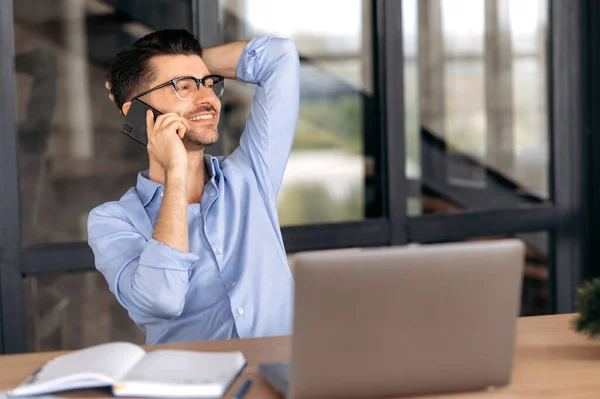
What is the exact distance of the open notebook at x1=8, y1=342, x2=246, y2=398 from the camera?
4.14 ft

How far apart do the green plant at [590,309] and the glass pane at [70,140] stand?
6.53ft

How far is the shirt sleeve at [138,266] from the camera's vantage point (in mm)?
1805

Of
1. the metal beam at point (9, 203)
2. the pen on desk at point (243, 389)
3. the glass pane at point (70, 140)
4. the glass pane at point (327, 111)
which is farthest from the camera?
the glass pane at point (327, 111)

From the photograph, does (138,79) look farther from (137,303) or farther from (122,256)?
(137,303)

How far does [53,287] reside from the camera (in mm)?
2938

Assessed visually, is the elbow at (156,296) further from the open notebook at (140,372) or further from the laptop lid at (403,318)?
the laptop lid at (403,318)

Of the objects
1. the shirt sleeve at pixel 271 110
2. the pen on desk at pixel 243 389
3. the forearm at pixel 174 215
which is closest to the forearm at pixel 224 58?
the shirt sleeve at pixel 271 110

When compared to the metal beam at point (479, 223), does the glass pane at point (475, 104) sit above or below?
above

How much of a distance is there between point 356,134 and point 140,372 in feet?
7.14

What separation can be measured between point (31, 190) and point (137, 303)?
1.23 meters

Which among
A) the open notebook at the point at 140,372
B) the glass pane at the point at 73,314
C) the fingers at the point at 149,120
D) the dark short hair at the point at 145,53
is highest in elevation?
the dark short hair at the point at 145,53

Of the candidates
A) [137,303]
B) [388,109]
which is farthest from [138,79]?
[388,109]

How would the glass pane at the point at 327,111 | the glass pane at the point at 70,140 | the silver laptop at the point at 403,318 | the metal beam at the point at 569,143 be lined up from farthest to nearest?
1. the metal beam at the point at 569,143
2. the glass pane at the point at 327,111
3. the glass pane at the point at 70,140
4. the silver laptop at the point at 403,318

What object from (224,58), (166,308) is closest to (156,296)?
(166,308)
